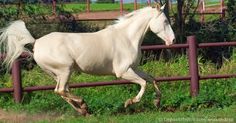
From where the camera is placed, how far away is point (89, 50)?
933 cm

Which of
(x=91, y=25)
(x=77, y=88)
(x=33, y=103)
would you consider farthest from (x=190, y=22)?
(x=33, y=103)

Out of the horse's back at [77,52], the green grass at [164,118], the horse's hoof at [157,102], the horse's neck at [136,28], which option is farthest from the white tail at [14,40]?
the horse's hoof at [157,102]

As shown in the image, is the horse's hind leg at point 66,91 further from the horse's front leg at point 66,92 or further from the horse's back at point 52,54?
the horse's back at point 52,54

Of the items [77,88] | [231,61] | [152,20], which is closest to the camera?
[152,20]

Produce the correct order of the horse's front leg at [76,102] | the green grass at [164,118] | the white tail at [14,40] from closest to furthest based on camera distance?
the green grass at [164,118]
the horse's front leg at [76,102]
the white tail at [14,40]

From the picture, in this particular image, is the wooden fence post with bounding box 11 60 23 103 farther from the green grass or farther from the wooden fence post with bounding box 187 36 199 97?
the wooden fence post with bounding box 187 36 199 97

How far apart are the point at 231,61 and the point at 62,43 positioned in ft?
18.0

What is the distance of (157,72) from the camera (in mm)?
12695

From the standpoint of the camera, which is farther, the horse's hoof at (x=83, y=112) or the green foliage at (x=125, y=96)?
the green foliage at (x=125, y=96)

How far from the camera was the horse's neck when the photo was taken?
966cm

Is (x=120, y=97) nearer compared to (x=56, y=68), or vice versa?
(x=56, y=68)

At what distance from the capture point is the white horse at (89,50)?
922 centimetres

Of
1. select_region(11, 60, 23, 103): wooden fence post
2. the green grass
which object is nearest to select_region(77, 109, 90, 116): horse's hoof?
the green grass

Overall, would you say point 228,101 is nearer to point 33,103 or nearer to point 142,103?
point 142,103
